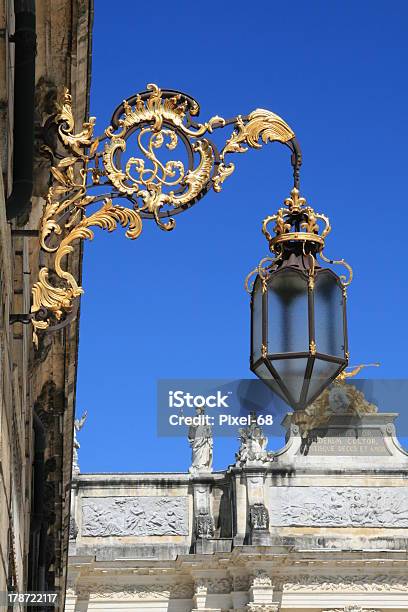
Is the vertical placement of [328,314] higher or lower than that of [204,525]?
lower

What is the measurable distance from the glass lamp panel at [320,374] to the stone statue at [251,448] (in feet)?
86.1

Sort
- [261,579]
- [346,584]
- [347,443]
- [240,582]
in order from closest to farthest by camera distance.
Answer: [261,579] < [346,584] < [240,582] < [347,443]

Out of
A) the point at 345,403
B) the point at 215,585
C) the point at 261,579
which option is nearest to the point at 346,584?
the point at 261,579

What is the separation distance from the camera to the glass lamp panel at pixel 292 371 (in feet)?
19.2

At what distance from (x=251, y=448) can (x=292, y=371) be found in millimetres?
26548

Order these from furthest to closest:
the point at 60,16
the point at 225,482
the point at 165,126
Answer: the point at 225,482 → the point at 60,16 → the point at 165,126

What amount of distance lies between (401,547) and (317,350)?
1033 inches

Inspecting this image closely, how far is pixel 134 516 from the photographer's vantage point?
105 ft

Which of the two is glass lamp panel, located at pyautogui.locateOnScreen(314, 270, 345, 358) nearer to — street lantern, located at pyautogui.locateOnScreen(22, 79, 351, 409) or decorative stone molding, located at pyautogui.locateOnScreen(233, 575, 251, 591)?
street lantern, located at pyautogui.locateOnScreen(22, 79, 351, 409)

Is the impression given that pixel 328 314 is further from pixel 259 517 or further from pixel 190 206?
pixel 259 517

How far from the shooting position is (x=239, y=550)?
30688 mm

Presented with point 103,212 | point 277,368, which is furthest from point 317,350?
point 103,212

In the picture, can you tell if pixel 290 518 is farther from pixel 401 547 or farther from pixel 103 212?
pixel 103 212

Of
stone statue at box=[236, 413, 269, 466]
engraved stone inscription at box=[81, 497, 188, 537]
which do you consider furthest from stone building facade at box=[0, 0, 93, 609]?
stone statue at box=[236, 413, 269, 466]
